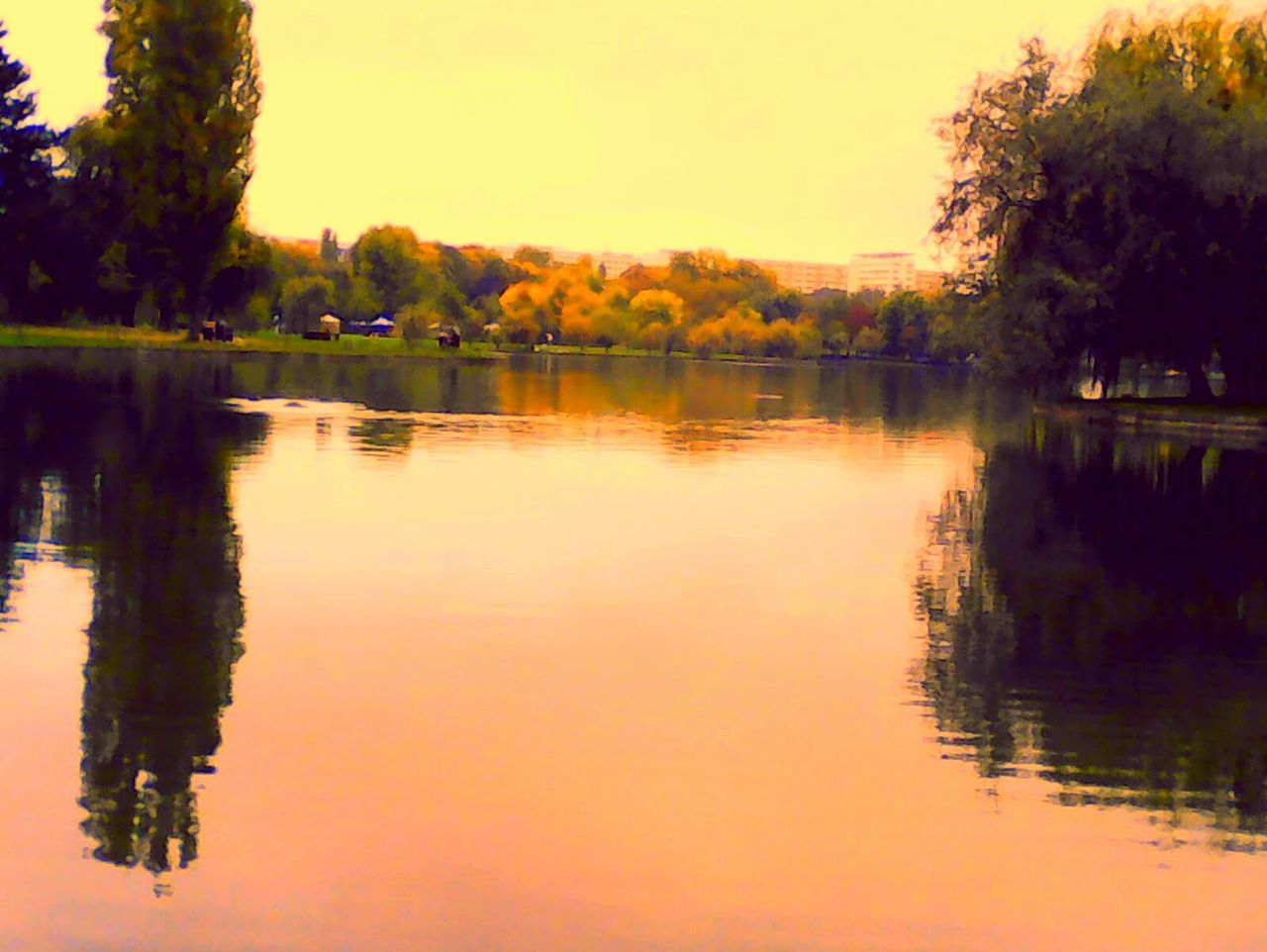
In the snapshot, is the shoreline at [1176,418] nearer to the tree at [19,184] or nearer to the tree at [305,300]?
the tree at [19,184]

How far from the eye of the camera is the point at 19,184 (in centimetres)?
8781

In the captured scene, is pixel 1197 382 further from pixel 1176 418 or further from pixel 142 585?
pixel 142 585

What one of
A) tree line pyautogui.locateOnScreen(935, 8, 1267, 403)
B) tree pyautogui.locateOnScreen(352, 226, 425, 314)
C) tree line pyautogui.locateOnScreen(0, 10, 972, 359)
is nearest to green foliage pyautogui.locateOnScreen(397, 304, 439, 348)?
tree line pyautogui.locateOnScreen(0, 10, 972, 359)

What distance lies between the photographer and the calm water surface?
6.49m

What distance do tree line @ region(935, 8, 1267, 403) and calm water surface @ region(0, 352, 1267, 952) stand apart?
25.3 meters

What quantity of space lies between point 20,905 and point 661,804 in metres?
2.93

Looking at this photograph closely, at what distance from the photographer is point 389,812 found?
751cm

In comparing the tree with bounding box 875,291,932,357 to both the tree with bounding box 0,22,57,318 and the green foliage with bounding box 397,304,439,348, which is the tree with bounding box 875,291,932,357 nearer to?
the green foliage with bounding box 397,304,439,348

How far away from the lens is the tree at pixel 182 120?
260 ft

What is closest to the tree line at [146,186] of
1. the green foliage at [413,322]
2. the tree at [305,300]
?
the green foliage at [413,322]

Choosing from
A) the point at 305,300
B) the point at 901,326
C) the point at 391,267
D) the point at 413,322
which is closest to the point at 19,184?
the point at 413,322

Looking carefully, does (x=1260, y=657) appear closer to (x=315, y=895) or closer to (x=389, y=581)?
(x=389, y=581)

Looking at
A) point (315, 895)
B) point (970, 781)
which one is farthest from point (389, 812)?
point (970, 781)

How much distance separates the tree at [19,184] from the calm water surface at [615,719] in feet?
223
